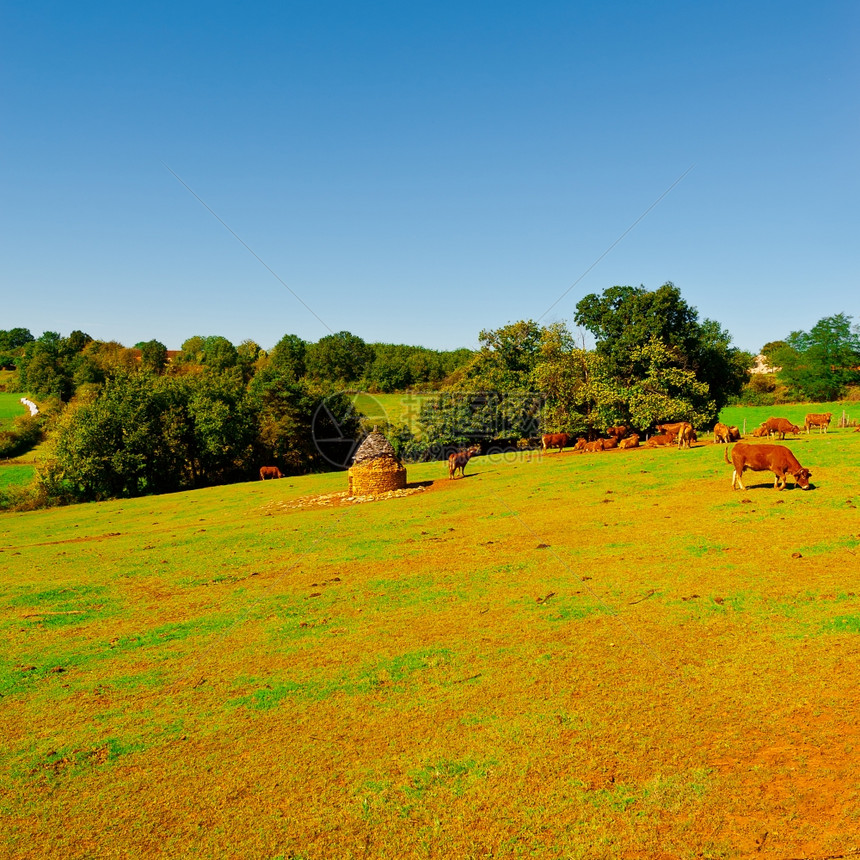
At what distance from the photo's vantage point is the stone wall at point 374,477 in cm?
3241

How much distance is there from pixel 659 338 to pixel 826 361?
60741 mm

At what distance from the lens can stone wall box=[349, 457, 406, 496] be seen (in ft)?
106

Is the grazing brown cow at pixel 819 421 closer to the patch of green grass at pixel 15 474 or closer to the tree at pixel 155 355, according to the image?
the patch of green grass at pixel 15 474

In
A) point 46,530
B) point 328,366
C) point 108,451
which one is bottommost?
point 46,530

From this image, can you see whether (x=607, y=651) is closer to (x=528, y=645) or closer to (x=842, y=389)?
(x=528, y=645)

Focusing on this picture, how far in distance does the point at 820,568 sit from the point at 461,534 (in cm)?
1021

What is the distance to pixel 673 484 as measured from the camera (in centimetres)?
2352

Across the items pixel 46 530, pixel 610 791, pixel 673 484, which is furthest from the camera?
pixel 46 530

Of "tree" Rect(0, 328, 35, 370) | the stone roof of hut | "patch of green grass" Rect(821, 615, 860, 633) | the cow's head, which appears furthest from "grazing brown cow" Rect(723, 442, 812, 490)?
"tree" Rect(0, 328, 35, 370)

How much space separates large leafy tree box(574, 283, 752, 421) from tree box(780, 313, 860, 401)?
45.8 meters

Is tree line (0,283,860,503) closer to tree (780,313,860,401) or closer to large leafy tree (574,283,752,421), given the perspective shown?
large leafy tree (574,283,752,421)

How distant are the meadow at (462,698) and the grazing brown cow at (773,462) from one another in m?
0.90

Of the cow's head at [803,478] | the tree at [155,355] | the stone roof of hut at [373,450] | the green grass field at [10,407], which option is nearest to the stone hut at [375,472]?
the stone roof of hut at [373,450]

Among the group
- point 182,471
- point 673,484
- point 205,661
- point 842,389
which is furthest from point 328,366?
point 205,661
